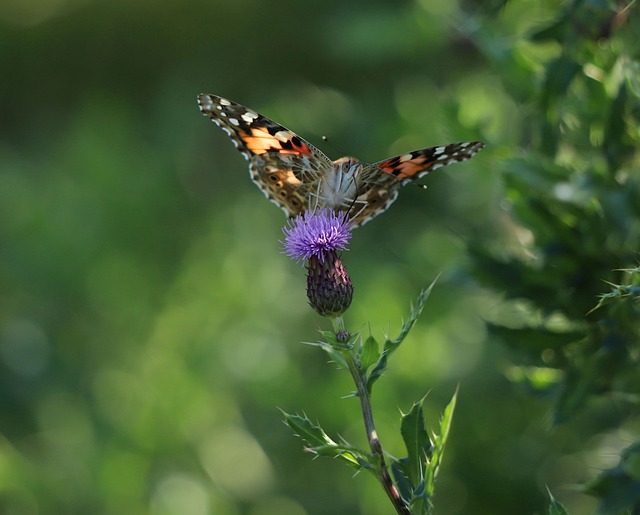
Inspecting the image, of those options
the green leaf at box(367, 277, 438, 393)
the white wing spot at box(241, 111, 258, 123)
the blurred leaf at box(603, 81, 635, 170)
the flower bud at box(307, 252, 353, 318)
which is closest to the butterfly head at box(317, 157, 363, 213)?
the white wing spot at box(241, 111, 258, 123)

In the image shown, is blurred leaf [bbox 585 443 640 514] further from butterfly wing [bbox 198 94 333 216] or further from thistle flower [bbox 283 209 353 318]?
butterfly wing [bbox 198 94 333 216]

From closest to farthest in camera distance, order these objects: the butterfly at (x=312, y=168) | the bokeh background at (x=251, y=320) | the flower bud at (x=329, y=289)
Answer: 1. the flower bud at (x=329, y=289)
2. the butterfly at (x=312, y=168)
3. the bokeh background at (x=251, y=320)

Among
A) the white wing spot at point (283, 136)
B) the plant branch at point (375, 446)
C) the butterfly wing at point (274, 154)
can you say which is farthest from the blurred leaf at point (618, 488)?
the white wing spot at point (283, 136)

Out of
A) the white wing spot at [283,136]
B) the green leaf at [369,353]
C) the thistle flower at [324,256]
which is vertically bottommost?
the thistle flower at [324,256]

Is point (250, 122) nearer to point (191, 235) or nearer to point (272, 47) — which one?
point (191, 235)

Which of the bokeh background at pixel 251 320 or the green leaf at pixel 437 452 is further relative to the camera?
the bokeh background at pixel 251 320

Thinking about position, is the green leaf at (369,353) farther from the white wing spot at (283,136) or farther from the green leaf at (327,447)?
the white wing spot at (283,136)
